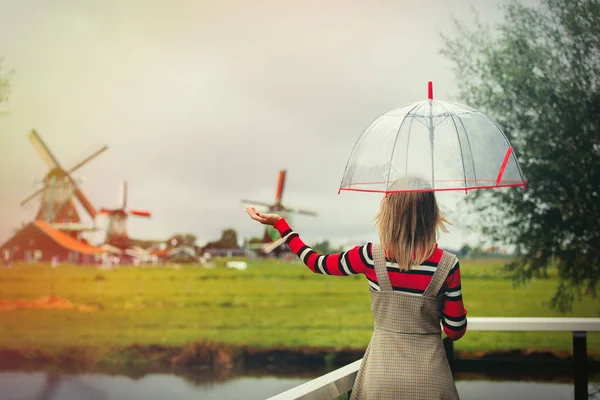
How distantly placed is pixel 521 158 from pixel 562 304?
205 centimetres

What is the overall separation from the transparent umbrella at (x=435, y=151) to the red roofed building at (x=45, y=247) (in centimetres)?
993

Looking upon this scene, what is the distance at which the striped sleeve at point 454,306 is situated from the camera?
5.37ft

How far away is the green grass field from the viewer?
1099 cm

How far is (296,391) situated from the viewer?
1.61 metres

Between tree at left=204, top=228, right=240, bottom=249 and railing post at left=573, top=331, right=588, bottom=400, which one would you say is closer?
railing post at left=573, top=331, right=588, bottom=400

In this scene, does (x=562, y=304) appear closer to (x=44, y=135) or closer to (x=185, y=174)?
(x=185, y=174)

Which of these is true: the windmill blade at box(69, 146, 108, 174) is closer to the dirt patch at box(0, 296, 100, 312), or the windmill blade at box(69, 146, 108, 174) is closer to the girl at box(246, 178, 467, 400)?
the dirt patch at box(0, 296, 100, 312)

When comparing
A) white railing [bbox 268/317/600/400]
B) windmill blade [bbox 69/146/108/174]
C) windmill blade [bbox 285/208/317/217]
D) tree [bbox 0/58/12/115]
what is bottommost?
white railing [bbox 268/317/600/400]

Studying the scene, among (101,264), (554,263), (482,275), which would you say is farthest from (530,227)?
(101,264)

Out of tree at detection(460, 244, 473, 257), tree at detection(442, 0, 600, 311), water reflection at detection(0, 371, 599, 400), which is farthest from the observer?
water reflection at detection(0, 371, 599, 400)

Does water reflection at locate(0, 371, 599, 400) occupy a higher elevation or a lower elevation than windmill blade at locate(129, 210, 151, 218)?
lower

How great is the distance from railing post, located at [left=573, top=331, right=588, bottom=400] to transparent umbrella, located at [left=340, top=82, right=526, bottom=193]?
38.8 inches

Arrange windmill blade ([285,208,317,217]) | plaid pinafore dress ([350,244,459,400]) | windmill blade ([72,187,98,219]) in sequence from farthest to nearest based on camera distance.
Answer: windmill blade ([72,187,98,219]) < windmill blade ([285,208,317,217]) < plaid pinafore dress ([350,244,459,400])

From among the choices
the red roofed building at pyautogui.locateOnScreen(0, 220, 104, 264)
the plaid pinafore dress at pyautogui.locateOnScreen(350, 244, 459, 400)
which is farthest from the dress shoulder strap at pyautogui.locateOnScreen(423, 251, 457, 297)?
the red roofed building at pyautogui.locateOnScreen(0, 220, 104, 264)
